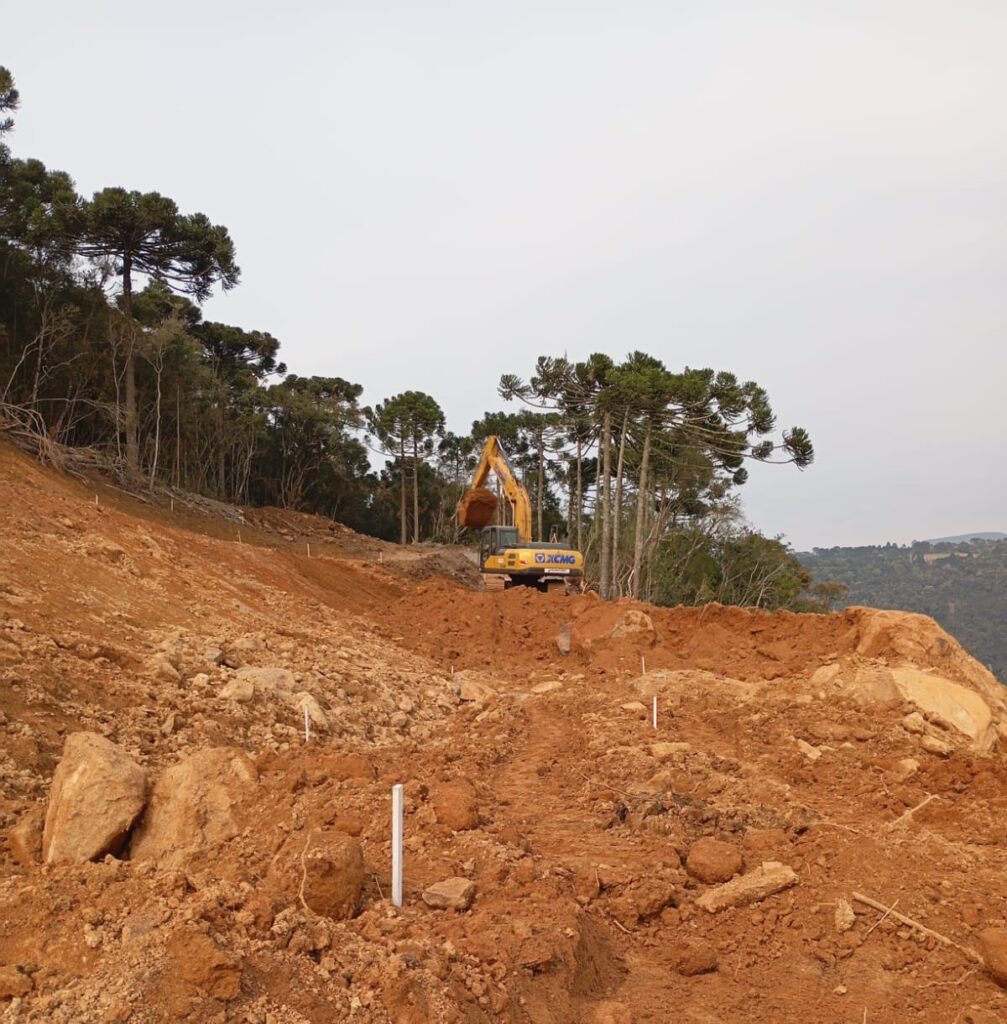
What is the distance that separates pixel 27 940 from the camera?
261cm

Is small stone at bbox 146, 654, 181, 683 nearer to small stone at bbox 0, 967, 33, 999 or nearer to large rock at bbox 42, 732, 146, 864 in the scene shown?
large rock at bbox 42, 732, 146, 864

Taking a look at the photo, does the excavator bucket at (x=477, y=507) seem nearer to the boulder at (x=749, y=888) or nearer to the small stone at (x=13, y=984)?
the boulder at (x=749, y=888)

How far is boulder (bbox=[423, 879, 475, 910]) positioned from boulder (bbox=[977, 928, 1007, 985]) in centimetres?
237

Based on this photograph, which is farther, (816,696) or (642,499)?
(642,499)

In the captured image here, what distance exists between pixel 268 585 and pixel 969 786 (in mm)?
10429

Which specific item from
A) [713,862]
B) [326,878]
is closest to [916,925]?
[713,862]

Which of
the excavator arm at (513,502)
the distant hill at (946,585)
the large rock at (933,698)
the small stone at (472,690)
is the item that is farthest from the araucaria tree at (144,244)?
the distant hill at (946,585)

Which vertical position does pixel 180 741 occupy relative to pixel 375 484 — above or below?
below

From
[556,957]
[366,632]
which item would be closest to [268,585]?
[366,632]

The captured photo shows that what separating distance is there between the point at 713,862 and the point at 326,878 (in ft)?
8.39

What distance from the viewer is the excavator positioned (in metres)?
20.0

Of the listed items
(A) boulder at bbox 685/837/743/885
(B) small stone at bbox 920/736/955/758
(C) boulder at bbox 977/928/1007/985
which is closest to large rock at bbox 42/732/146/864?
(A) boulder at bbox 685/837/743/885

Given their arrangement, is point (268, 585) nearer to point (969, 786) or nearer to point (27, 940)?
point (969, 786)

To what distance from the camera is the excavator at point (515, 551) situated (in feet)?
65.5
